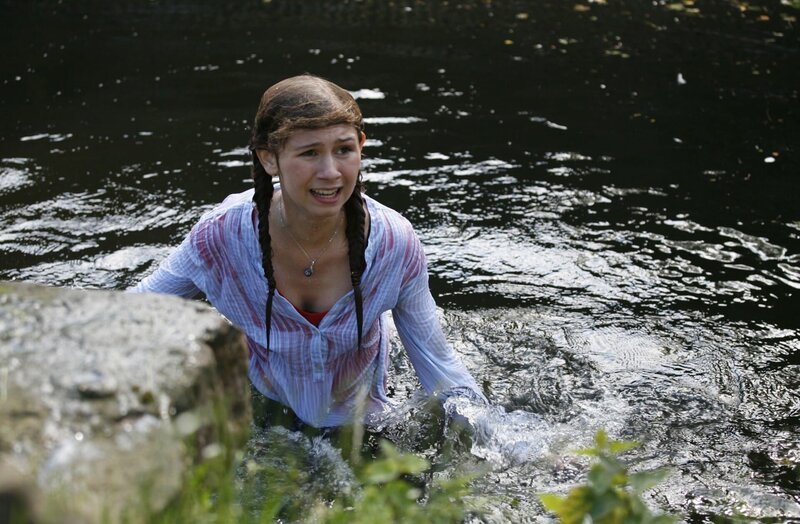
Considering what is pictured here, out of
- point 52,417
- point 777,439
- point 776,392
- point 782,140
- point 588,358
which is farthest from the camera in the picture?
point 782,140

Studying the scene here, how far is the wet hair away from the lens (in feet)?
13.3

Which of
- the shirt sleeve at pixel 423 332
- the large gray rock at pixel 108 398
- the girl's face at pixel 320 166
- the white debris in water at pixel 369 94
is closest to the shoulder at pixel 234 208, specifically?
the girl's face at pixel 320 166

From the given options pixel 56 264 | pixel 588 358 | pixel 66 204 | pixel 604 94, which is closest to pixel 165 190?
pixel 66 204

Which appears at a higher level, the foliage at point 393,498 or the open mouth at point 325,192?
the open mouth at point 325,192

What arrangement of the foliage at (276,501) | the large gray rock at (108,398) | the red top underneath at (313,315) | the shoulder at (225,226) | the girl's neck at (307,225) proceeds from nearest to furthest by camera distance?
the large gray rock at (108,398)
the foliage at (276,501)
the girl's neck at (307,225)
the shoulder at (225,226)
the red top underneath at (313,315)

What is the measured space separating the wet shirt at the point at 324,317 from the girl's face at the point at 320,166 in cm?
35

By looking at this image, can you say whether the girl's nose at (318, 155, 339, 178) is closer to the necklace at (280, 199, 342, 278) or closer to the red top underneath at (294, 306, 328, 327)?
the necklace at (280, 199, 342, 278)

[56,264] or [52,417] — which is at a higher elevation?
[52,417]

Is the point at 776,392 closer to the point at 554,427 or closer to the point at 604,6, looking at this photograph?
the point at 554,427

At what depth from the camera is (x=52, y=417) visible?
7.70 ft

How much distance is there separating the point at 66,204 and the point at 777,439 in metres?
5.42

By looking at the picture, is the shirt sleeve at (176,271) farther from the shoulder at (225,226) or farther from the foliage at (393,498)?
the foliage at (393,498)

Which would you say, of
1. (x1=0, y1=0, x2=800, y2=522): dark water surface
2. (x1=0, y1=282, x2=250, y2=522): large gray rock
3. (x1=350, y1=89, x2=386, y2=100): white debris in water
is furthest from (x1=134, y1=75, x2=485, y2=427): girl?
(x1=350, y1=89, x2=386, y2=100): white debris in water

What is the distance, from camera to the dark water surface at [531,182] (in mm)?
5270
